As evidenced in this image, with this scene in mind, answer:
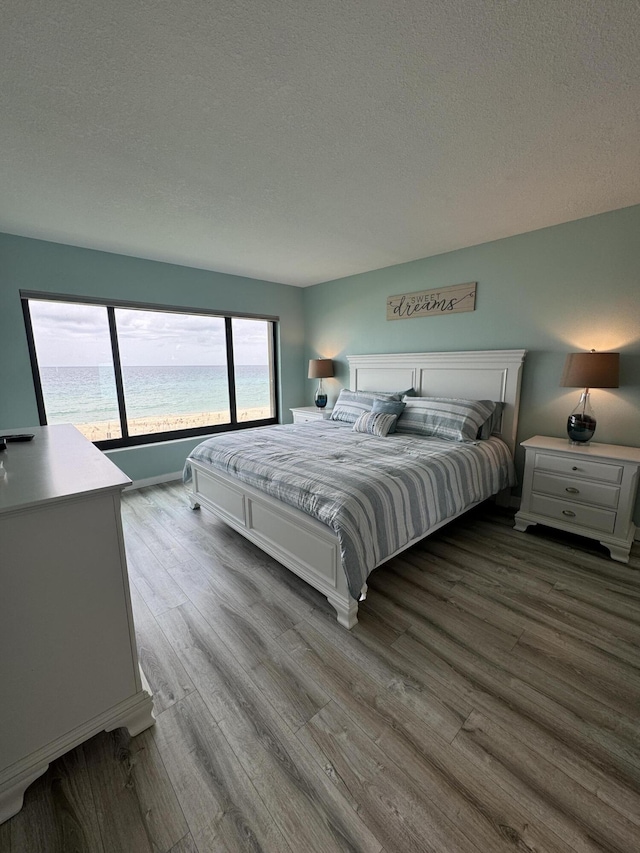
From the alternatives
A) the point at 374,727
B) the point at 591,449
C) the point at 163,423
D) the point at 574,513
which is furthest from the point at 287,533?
the point at 163,423

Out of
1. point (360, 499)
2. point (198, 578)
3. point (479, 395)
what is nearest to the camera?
point (360, 499)

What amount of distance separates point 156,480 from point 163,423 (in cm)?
69

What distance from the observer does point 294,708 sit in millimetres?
1384

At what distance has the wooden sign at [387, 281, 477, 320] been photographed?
339 cm

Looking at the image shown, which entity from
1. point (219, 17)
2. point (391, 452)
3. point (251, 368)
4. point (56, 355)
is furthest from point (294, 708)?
point (251, 368)

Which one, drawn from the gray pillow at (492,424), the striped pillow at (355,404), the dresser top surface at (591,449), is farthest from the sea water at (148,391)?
the dresser top surface at (591,449)

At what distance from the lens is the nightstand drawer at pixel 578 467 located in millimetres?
2385

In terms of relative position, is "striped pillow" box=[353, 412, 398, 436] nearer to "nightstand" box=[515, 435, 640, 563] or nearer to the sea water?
"nightstand" box=[515, 435, 640, 563]

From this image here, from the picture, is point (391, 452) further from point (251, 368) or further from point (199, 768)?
point (251, 368)

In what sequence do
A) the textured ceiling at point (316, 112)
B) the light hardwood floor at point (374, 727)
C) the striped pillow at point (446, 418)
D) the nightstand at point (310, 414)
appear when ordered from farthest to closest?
the nightstand at point (310, 414), the striped pillow at point (446, 418), the textured ceiling at point (316, 112), the light hardwood floor at point (374, 727)

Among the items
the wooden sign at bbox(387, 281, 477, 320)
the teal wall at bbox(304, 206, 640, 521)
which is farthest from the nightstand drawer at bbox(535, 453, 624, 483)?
the wooden sign at bbox(387, 281, 477, 320)

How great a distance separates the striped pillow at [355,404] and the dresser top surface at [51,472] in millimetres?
2573

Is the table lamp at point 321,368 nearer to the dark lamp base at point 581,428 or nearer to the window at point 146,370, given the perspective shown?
the window at point 146,370

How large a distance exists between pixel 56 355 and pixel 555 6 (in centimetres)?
412
